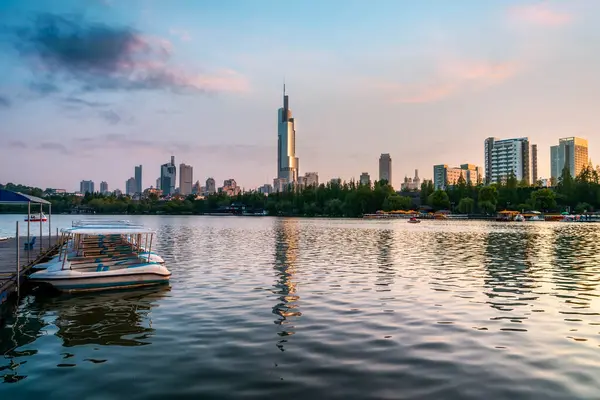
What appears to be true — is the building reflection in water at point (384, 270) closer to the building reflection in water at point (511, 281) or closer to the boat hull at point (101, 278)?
the building reflection in water at point (511, 281)

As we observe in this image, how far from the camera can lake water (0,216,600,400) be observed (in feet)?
42.3

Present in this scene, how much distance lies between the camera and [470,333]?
18328mm

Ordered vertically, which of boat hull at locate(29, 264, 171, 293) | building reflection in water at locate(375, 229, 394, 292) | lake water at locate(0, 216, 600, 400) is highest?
boat hull at locate(29, 264, 171, 293)

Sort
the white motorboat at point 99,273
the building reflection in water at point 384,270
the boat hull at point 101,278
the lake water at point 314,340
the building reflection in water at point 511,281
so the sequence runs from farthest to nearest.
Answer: the building reflection in water at point 384,270, the white motorboat at point 99,273, the boat hull at point 101,278, the building reflection in water at point 511,281, the lake water at point 314,340

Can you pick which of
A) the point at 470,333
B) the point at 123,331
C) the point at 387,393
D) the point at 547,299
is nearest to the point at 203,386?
the point at 387,393

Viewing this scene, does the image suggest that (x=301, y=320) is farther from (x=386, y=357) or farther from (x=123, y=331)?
(x=123, y=331)

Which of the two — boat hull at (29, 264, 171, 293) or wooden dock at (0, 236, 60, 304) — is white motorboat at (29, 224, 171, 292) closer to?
boat hull at (29, 264, 171, 293)

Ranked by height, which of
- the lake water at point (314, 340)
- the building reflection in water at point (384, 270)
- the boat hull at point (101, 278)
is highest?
the boat hull at point (101, 278)

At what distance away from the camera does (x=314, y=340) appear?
17.4 m

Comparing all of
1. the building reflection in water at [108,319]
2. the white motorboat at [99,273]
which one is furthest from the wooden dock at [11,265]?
the building reflection in water at [108,319]

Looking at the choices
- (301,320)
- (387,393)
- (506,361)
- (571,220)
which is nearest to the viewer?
(387,393)

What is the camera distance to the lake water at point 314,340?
42.3ft

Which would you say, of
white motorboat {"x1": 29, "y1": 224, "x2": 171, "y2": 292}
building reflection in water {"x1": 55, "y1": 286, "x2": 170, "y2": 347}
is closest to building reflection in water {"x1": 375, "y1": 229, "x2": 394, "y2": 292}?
building reflection in water {"x1": 55, "y1": 286, "x2": 170, "y2": 347}

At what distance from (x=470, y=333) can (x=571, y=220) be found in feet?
590
